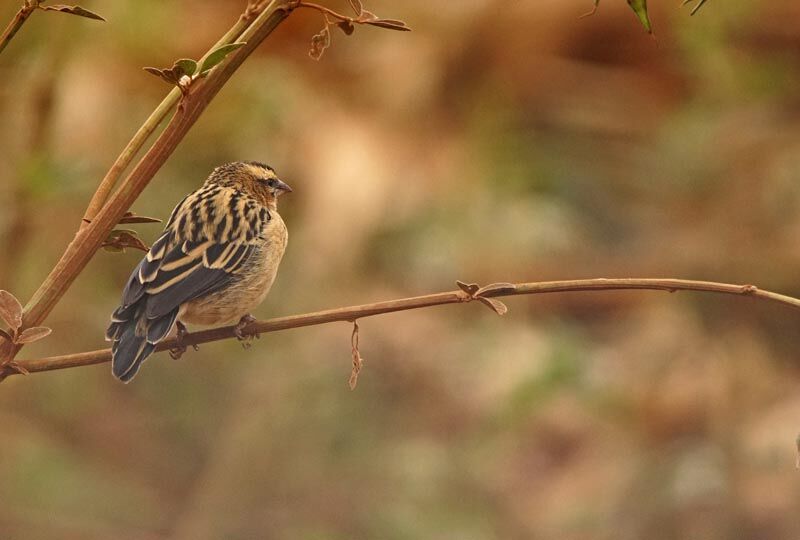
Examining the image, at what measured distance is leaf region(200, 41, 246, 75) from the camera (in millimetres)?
1240

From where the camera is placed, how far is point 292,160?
520 centimetres

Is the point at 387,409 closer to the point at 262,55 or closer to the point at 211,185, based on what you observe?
the point at 262,55

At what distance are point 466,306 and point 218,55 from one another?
5256 millimetres

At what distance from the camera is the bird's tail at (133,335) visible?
174 cm

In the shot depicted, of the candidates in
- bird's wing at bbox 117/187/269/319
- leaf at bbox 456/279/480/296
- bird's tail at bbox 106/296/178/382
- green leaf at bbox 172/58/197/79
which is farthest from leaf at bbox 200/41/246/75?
bird's wing at bbox 117/187/269/319

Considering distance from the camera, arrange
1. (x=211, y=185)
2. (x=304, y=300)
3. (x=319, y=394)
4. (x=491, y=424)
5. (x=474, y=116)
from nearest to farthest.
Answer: (x=211, y=185)
(x=304, y=300)
(x=319, y=394)
(x=491, y=424)
(x=474, y=116)

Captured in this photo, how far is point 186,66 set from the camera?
4.14ft

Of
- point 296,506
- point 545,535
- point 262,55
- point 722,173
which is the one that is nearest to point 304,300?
point 296,506

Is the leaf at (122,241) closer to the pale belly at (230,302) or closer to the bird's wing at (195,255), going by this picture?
the bird's wing at (195,255)

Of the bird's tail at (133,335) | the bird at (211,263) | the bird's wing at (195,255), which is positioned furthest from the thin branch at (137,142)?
the bird's wing at (195,255)

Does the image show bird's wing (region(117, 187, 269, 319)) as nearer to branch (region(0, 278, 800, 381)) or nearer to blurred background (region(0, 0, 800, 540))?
branch (region(0, 278, 800, 381))

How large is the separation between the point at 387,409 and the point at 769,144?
243 cm

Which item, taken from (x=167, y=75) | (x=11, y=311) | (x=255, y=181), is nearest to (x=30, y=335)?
(x=11, y=311)

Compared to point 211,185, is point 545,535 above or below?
below
